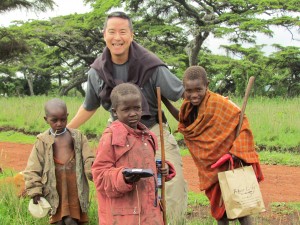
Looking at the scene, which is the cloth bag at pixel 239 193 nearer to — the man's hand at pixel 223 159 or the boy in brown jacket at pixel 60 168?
the man's hand at pixel 223 159

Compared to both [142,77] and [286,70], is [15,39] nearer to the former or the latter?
[286,70]

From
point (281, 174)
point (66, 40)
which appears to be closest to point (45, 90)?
point (66, 40)

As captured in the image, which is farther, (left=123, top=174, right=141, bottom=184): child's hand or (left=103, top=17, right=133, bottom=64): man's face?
(left=103, top=17, right=133, bottom=64): man's face

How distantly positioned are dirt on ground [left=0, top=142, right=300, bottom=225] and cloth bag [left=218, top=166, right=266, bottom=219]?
5.10ft

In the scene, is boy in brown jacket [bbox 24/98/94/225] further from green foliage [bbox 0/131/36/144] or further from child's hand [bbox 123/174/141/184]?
green foliage [bbox 0/131/36/144]

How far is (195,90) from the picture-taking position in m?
3.34

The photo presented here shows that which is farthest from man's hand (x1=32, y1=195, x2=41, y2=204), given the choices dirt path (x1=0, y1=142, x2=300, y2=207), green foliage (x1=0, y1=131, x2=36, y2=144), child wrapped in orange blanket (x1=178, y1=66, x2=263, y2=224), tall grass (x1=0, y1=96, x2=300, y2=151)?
green foliage (x1=0, y1=131, x2=36, y2=144)

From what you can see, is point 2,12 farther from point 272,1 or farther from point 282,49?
point 282,49

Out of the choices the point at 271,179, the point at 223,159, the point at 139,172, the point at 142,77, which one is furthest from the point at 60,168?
the point at 271,179

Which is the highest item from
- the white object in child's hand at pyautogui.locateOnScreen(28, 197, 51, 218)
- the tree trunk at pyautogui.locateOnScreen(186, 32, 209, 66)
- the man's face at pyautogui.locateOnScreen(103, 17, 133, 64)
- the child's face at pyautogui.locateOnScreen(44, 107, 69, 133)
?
the tree trunk at pyautogui.locateOnScreen(186, 32, 209, 66)

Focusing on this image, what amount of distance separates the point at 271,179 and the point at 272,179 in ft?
0.04

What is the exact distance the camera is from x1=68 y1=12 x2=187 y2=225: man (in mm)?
3346

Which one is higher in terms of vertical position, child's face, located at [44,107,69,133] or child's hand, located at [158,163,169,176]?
child's face, located at [44,107,69,133]

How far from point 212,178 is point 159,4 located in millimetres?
20066
